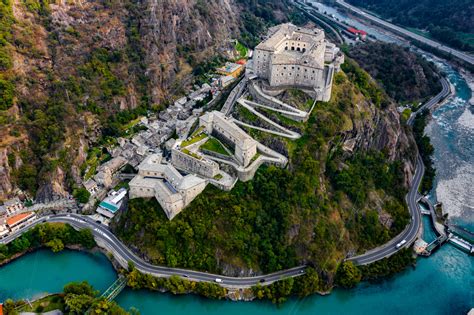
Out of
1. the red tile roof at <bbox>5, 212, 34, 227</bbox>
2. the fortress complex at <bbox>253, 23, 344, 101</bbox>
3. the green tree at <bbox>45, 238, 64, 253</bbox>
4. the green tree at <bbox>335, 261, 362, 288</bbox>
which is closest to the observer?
the green tree at <bbox>335, 261, 362, 288</bbox>

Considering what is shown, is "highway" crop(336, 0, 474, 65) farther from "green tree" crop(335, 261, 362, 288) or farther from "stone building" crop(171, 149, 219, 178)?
"stone building" crop(171, 149, 219, 178)

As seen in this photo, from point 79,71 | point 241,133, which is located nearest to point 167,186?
point 241,133

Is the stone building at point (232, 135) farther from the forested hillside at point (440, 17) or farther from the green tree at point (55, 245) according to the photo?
the forested hillside at point (440, 17)

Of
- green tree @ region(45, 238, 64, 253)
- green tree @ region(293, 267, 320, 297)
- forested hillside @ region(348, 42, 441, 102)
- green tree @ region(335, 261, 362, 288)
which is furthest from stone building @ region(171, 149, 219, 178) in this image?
forested hillside @ region(348, 42, 441, 102)

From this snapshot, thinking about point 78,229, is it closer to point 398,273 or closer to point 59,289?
point 59,289

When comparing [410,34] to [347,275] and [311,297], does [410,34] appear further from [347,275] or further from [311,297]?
[311,297]

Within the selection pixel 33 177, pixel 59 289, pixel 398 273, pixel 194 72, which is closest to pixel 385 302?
pixel 398 273
